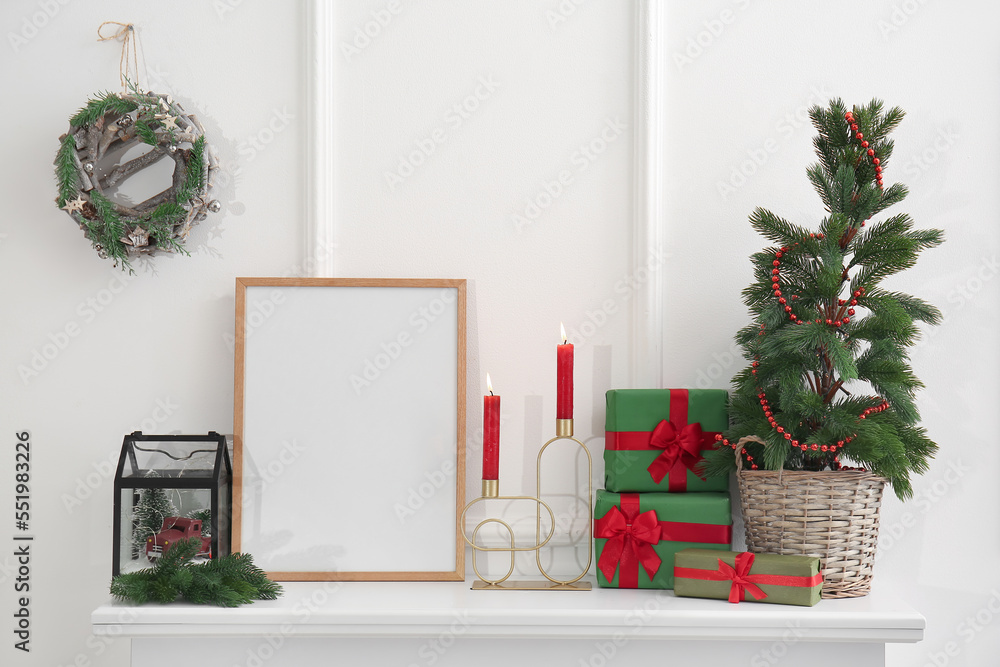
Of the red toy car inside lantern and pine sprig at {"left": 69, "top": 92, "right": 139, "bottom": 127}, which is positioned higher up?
pine sprig at {"left": 69, "top": 92, "right": 139, "bottom": 127}

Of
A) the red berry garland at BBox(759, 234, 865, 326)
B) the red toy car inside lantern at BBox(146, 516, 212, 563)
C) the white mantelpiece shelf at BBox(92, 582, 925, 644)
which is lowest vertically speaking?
the white mantelpiece shelf at BBox(92, 582, 925, 644)

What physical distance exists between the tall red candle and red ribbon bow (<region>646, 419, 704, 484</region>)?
0.18 metres

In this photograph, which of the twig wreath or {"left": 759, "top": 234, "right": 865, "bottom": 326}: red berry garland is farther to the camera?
the twig wreath

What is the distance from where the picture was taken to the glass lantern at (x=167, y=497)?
1.45m

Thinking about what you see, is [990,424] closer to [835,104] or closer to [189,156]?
[835,104]

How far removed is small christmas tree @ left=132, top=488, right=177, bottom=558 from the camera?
58.2 inches

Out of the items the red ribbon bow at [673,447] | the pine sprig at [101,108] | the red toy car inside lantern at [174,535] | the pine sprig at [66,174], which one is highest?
the pine sprig at [101,108]

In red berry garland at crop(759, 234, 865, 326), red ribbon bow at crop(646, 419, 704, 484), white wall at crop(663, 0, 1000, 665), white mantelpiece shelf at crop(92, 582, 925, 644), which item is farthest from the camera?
white wall at crop(663, 0, 1000, 665)

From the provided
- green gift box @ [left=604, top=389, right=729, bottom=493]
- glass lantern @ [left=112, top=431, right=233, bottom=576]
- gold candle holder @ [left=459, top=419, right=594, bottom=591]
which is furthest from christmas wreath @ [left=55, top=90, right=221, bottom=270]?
green gift box @ [left=604, top=389, right=729, bottom=493]

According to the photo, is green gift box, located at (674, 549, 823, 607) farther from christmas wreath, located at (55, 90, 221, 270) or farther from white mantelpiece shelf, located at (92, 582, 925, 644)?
christmas wreath, located at (55, 90, 221, 270)

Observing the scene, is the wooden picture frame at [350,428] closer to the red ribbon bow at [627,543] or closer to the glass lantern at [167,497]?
the glass lantern at [167,497]

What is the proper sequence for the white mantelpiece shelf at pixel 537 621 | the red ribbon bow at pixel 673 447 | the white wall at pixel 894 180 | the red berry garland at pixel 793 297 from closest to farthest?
1. the white mantelpiece shelf at pixel 537 621
2. the red berry garland at pixel 793 297
3. the red ribbon bow at pixel 673 447
4. the white wall at pixel 894 180

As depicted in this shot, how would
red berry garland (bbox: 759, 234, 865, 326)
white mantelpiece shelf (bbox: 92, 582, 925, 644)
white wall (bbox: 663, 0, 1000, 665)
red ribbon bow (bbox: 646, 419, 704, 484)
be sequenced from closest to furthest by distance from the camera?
white mantelpiece shelf (bbox: 92, 582, 925, 644) < red berry garland (bbox: 759, 234, 865, 326) < red ribbon bow (bbox: 646, 419, 704, 484) < white wall (bbox: 663, 0, 1000, 665)

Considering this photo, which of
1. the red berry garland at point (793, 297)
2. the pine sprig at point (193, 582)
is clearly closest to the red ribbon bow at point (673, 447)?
the red berry garland at point (793, 297)
